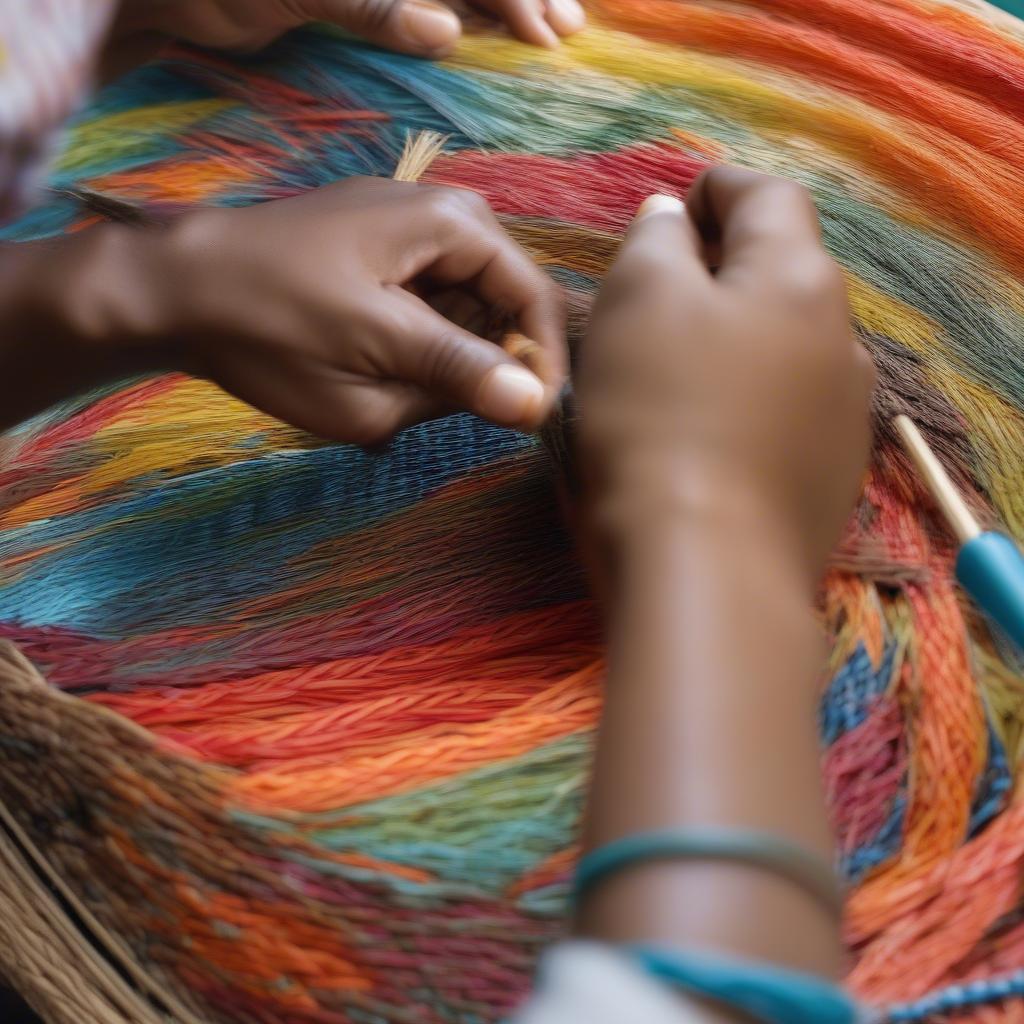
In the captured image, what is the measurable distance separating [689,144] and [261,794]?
0.52 meters

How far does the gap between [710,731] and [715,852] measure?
0.05 metres

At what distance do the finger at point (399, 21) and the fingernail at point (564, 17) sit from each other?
7 cm

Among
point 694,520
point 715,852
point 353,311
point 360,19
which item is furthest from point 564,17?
point 715,852

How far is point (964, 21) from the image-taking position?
76 cm

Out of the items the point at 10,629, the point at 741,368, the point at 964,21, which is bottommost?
the point at 10,629

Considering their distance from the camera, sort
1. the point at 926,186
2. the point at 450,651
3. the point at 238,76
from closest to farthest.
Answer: the point at 450,651 < the point at 926,186 < the point at 238,76

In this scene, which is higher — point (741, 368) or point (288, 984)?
point (741, 368)

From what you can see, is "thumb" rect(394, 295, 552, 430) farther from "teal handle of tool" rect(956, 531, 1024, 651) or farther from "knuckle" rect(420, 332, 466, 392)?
"teal handle of tool" rect(956, 531, 1024, 651)

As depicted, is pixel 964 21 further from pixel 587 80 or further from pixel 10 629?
pixel 10 629

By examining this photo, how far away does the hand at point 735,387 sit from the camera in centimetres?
47

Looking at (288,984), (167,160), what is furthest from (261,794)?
(167,160)

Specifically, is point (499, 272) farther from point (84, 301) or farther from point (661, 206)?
point (84, 301)

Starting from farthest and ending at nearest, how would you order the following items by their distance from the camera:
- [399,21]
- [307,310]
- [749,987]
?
1. [399,21]
2. [307,310]
3. [749,987]

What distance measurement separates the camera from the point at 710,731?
16.2 inches
